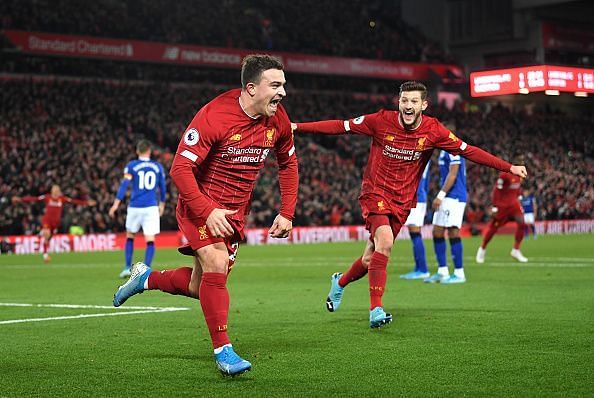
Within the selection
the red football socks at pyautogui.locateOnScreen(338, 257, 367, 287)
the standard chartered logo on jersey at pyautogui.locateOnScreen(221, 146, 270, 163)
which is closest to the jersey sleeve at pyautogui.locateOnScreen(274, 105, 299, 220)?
the standard chartered logo on jersey at pyautogui.locateOnScreen(221, 146, 270, 163)

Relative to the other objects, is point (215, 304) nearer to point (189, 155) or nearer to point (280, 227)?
A: point (280, 227)

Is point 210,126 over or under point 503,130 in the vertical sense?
under

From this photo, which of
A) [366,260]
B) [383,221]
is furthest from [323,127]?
[366,260]

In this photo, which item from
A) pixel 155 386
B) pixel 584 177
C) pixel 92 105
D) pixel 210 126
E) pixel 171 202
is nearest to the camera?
pixel 155 386

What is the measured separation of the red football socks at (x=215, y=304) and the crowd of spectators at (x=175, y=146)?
2335cm

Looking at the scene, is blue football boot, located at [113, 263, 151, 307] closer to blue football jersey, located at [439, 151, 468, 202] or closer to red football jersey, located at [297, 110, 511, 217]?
red football jersey, located at [297, 110, 511, 217]

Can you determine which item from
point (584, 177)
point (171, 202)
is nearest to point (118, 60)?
point (171, 202)

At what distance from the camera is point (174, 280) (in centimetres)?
744

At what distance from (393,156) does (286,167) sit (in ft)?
9.27

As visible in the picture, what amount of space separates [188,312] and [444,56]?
4570 centimetres

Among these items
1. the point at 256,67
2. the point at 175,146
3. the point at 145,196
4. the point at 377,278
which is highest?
the point at 175,146

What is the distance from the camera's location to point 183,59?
43469 millimetres

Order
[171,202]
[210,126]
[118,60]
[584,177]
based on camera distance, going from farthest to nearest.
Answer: [584,177] → [118,60] → [171,202] → [210,126]

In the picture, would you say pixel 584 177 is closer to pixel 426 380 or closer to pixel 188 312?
pixel 188 312
